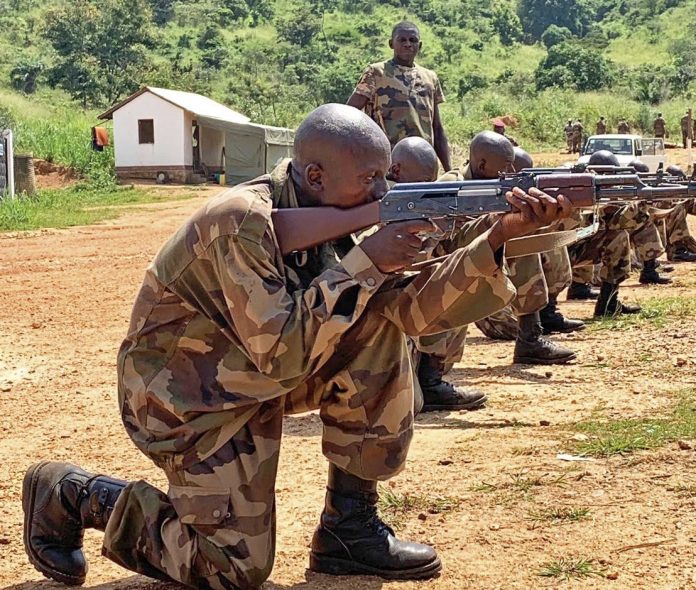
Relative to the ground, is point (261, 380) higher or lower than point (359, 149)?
lower

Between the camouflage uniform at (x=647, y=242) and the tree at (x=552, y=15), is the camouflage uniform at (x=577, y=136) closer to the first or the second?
the camouflage uniform at (x=647, y=242)

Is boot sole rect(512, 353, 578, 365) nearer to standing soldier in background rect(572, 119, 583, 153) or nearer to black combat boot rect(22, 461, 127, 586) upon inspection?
black combat boot rect(22, 461, 127, 586)

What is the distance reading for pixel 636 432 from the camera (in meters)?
4.54

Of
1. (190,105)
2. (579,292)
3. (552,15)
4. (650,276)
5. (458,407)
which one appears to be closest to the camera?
(458,407)

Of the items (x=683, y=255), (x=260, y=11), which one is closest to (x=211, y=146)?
(x=683, y=255)

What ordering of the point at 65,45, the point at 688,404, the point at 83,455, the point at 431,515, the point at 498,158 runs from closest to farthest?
1. the point at 431,515
2. the point at 83,455
3. the point at 688,404
4. the point at 498,158
5. the point at 65,45

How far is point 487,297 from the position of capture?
3186mm

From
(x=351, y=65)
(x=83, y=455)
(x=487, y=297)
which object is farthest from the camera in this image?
(x=351, y=65)

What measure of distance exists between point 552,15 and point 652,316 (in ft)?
279

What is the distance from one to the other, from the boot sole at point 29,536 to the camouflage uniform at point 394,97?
444 cm

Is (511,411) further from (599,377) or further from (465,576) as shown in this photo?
(465,576)

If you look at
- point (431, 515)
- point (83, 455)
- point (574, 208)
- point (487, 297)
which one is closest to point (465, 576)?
point (431, 515)

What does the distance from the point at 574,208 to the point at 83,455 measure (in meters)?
2.63

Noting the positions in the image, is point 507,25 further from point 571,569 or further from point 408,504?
point 571,569
